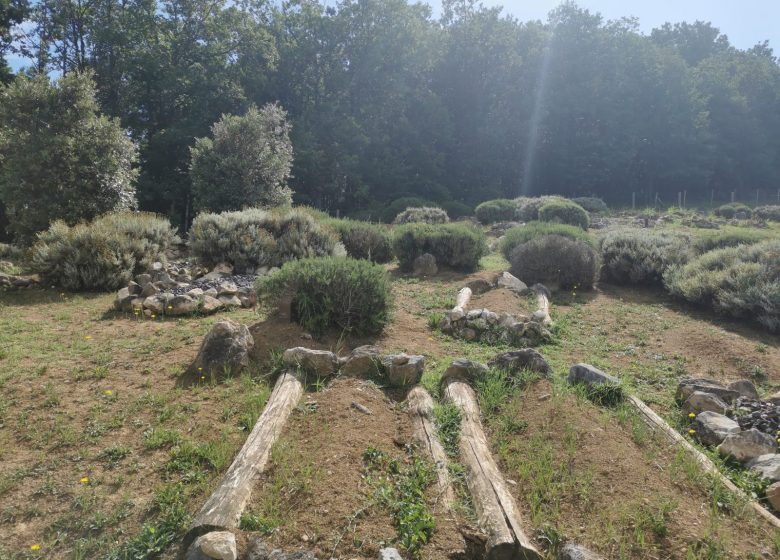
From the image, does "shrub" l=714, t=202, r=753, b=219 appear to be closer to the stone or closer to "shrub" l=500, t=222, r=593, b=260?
"shrub" l=500, t=222, r=593, b=260

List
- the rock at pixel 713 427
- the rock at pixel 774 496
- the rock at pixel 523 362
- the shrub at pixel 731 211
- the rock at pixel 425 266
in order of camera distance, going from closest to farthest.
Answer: the rock at pixel 774 496
the rock at pixel 713 427
the rock at pixel 523 362
the rock at pixel 425 266
the shrub at pixel 731 211

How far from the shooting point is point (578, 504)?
2.70 m

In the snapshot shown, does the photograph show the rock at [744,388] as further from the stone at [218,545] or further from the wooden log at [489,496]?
the stone at [218,545]

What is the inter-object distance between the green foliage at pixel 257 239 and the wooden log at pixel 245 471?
16.5ft

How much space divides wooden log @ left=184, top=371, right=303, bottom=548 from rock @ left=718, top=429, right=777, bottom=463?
9.88 ft

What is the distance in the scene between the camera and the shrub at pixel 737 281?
6.87 m

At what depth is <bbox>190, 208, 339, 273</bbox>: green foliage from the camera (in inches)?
348

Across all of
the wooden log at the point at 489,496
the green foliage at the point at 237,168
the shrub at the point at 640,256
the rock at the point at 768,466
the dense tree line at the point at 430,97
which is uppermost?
the dense tree line at the point at 430,97

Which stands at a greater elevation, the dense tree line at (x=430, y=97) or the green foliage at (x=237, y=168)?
the dense tree line at (x=430, y=97)

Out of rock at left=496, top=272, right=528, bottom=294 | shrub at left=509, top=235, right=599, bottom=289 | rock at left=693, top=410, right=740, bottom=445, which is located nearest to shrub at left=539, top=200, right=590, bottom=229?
shrub at left=509, top=235, right=599, bottom=289

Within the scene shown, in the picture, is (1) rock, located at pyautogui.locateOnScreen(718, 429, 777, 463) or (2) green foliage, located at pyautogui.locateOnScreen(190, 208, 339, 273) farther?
(2) green foliage, located at pyautogui.locateOnScreen(190, 208, 339, 273)

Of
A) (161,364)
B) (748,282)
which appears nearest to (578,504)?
(161,364)

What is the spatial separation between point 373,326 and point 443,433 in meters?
2.36

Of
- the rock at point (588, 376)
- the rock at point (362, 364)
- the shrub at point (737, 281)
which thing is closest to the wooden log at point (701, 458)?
the rock at point (588, 376)
